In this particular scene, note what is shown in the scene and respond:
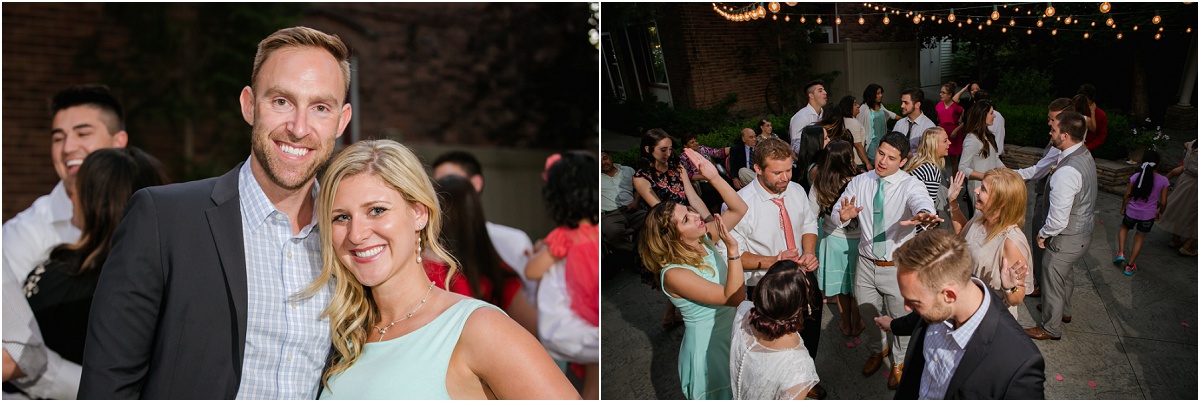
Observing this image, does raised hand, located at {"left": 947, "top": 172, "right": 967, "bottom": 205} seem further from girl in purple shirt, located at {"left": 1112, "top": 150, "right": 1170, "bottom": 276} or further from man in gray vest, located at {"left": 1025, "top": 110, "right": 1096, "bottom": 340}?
girl in purple shirt, located at {"left": 1112, "top": 150, "right": 1170, "bottom": 276}

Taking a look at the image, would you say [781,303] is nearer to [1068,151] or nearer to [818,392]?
[818,392]

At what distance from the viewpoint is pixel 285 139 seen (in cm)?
188

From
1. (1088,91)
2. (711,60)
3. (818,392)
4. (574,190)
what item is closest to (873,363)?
(818,392)

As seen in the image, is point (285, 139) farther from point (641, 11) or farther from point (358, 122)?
point (358, 122)

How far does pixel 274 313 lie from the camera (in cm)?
199

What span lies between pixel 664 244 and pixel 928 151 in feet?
3.92

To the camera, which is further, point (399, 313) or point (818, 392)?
point (818, 392)

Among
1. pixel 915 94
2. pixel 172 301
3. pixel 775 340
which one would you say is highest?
pixel 172 301

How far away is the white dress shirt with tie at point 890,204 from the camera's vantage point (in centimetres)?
277

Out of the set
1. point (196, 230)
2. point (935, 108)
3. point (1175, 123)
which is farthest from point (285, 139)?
point (1175, 123)

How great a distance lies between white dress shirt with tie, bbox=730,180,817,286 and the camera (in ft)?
10.2

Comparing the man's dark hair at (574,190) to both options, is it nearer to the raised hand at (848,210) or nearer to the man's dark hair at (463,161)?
the man's dark hair at (463,161)

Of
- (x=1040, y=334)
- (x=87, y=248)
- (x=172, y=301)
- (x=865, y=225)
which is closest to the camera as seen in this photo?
(x=172, y=301)

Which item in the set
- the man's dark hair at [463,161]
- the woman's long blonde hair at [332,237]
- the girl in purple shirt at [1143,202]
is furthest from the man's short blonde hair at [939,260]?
the man's dark hair at [463,161]
